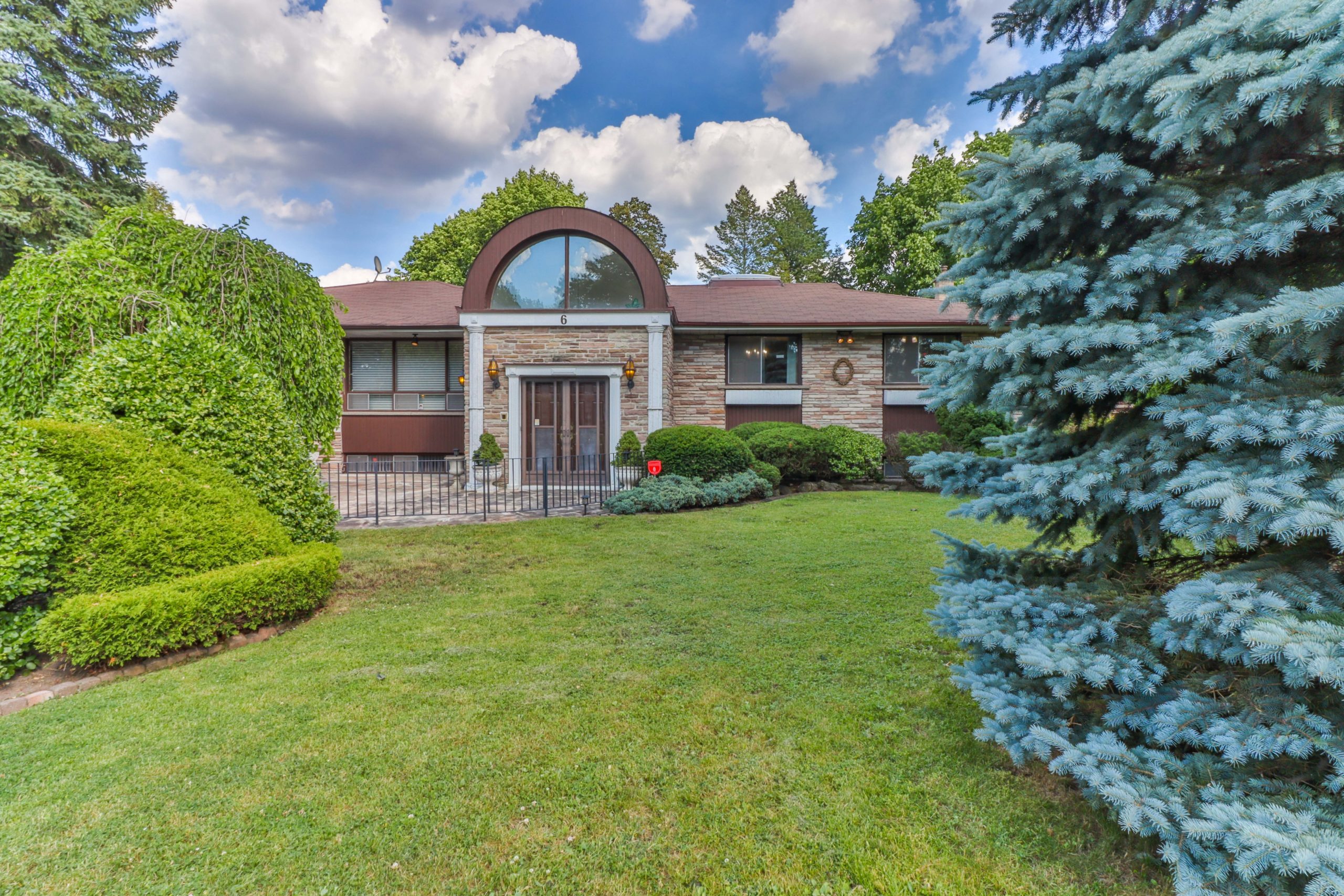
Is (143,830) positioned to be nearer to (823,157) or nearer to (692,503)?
(692,503)

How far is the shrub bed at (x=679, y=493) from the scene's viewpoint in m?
9.52

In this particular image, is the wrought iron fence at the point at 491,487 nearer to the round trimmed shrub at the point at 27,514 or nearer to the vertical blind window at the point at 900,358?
the round trimmed shrub at the point at 27,514

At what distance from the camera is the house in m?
12.6

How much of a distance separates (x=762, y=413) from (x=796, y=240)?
85.2 ft

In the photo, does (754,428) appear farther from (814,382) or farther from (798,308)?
(798,308)

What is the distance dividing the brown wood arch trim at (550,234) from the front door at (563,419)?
7.28 feet

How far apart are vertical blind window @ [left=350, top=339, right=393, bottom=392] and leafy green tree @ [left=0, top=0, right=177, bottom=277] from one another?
17.9 feet

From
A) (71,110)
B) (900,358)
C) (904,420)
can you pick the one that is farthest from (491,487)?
(71,110)

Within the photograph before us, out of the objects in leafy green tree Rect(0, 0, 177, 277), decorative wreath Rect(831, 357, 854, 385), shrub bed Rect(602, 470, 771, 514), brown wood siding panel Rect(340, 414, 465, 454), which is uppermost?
leafy green tree Rect(0, 0, 177, 277)

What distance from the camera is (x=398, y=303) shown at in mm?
16234

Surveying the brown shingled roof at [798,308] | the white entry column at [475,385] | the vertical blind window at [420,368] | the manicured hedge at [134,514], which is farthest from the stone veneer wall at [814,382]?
the manicured hedge at [134,514]

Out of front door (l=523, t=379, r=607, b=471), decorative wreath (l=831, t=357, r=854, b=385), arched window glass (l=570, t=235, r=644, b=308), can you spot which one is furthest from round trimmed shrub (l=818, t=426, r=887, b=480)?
arched window glass (l=570, t=235, r=644, b=308)

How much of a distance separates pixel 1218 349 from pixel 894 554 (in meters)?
4.84

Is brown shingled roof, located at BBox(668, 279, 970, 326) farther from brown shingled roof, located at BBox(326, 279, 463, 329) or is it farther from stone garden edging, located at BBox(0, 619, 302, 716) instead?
stone garden edging, located at BBox(0, 619, 302, 716)
